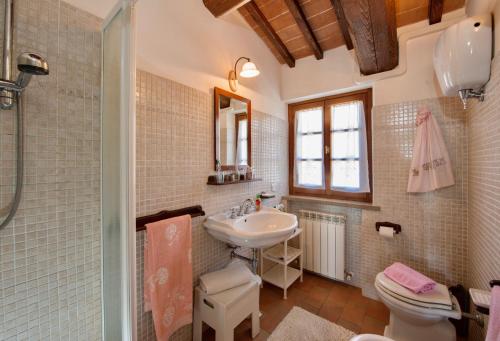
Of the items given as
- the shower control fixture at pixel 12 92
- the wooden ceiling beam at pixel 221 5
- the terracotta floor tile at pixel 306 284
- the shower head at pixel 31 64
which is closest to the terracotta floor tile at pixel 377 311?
the terracotta floor tile at pixel 306 284

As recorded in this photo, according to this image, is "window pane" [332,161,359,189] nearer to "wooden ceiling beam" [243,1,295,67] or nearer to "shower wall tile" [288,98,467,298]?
"shower wall tile" [288,98,467,298]

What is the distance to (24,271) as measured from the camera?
0.88 meters

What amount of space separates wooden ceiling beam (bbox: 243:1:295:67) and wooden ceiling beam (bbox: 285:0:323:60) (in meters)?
0.29

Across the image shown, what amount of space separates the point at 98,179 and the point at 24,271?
0.47 meters

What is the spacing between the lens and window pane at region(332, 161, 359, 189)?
2244 mm

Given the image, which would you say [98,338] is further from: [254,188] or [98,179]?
[254,188]

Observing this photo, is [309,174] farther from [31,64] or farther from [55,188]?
[31,64]

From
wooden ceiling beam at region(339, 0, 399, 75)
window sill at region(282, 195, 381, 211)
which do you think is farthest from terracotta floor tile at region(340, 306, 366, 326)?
wooden ceiling beam at region(339, 0, 399, 75)

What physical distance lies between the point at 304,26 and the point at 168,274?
2.39 metres

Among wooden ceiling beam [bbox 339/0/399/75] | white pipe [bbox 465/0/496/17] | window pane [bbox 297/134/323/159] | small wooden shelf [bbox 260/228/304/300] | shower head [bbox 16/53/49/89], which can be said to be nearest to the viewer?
shower head [bbox 16/53/49/89]

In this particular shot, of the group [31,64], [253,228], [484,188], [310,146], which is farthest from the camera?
[310,146]

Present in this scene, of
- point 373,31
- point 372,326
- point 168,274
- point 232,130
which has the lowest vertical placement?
point 372,326

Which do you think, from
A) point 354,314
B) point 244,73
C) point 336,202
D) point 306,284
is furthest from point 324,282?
point 244,73

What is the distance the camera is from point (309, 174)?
2.57 metres
